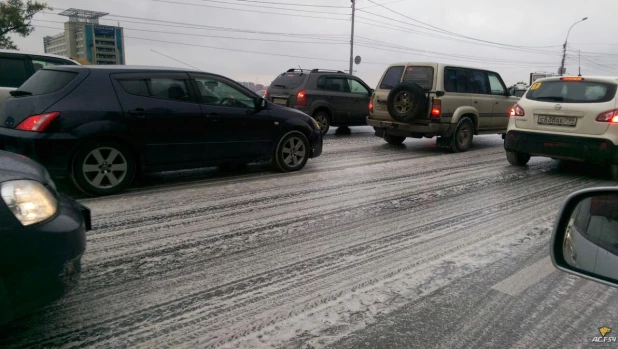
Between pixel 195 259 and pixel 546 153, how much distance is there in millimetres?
5956

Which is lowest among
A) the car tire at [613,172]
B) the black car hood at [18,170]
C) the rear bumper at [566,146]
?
the car tire at [613,172]

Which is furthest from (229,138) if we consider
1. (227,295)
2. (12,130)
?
(227,295)

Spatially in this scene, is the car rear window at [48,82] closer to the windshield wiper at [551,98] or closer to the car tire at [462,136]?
the windshield wiper at [551,98]

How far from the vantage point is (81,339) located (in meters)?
2.53

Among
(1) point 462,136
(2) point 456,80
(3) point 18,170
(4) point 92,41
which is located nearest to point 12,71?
(3) point 18,170

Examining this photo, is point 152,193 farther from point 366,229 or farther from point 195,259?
point 366,229

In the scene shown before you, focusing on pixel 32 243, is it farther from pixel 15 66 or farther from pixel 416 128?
pixel 416 128

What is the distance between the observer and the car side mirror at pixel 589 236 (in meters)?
1.50

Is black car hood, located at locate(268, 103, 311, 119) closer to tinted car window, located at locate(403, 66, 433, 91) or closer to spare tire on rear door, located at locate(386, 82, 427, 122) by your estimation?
spare tire on rear door, located at locate(386, 82, 427, 122)

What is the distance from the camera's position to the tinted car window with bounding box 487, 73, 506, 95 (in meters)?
10.7

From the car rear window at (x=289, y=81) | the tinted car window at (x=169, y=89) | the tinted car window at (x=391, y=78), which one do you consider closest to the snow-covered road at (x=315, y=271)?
the tinted car window at (x=169, y=89)

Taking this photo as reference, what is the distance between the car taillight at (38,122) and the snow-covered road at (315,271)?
984 millimetres

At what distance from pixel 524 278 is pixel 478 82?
779 cm

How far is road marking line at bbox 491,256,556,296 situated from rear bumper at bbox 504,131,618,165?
3764 mm
